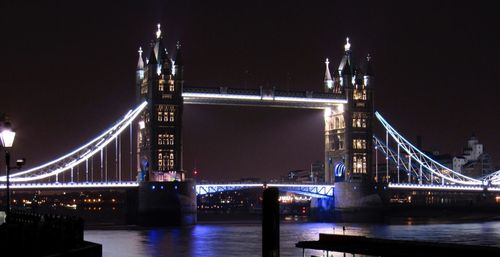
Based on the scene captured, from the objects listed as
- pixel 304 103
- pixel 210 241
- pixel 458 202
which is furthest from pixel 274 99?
pixel 458 202

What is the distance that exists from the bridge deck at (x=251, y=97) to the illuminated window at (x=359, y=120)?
262 inches

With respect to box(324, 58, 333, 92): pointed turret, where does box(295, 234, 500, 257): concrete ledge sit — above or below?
below

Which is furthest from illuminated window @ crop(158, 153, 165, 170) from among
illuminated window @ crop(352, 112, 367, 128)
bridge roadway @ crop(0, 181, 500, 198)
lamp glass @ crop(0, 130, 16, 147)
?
lamp glass @ crop(0, 130, 16, 147)

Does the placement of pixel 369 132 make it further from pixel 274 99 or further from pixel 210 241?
pixel 210 241

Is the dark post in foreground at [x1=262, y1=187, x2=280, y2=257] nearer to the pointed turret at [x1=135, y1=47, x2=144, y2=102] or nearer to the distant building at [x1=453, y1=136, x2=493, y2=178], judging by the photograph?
the pointed turret at [x1=135, y1=47, x2=144, y2=102]

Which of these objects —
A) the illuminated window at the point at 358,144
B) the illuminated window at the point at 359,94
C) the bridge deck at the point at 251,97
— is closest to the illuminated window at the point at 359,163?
the illuminated window at the point at 358,144

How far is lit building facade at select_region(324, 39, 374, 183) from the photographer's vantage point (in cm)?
11819

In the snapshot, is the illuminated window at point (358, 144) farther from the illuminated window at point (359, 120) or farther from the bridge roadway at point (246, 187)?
the bridge roadway at point (246, 187)

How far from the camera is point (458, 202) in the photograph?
176 m

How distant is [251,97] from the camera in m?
107

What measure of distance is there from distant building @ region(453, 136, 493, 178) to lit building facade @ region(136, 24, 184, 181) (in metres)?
95.5

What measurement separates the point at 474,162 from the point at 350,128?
262 ft

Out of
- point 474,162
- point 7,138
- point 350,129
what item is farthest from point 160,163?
point 474,162

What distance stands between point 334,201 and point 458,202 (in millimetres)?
66192
